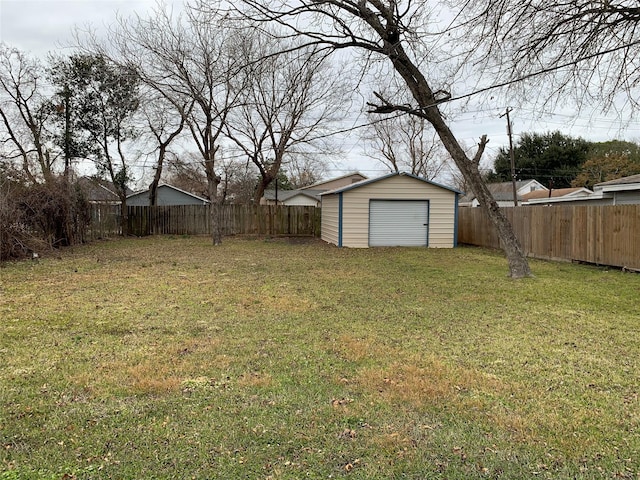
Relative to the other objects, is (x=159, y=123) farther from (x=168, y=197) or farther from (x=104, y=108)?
(x=168, y=197)

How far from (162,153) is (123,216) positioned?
3.29 metres

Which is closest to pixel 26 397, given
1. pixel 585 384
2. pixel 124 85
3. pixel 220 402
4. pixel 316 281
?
pixel 220 402

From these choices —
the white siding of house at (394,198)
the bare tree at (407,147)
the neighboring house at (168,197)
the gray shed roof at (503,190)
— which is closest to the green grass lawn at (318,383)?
the white siding of house at (394,198)

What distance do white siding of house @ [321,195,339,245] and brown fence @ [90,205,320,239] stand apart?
2.31 m

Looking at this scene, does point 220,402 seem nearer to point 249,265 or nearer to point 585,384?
point 585,384

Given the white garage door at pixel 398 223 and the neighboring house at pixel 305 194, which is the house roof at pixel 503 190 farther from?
the white garage door at pixel 398 223

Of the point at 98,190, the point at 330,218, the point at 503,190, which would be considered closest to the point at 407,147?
the point at 503,190

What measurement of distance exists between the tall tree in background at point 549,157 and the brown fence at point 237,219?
1006 inches

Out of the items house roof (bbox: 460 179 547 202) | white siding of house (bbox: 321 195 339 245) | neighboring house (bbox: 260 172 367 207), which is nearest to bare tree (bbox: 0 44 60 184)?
white siding of house (bbox: 321 195 339 245)

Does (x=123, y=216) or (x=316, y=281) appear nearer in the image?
(x=316, y=281)

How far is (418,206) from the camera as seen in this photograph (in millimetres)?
14203

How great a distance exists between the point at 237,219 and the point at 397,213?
814cm

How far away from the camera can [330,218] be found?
51.6 ft

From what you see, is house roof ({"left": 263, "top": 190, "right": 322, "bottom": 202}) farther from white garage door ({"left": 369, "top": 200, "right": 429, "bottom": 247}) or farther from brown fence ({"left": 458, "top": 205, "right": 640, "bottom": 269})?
brown fence ({"left": 458, "top": 205, "right": 640, "bottom": 269})
